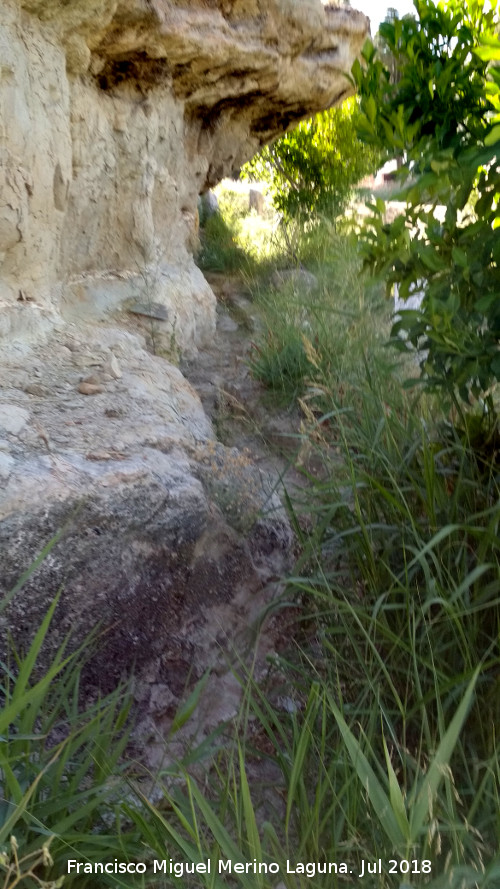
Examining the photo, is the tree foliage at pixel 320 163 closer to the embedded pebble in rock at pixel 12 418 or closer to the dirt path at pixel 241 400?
the dirt path at pixel 241 400

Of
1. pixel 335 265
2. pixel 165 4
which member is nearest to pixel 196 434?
pixel 165 4

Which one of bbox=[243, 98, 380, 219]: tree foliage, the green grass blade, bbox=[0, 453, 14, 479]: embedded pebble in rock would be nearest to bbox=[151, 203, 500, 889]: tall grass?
the green grass blade

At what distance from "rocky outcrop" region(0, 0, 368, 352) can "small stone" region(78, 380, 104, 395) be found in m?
0.34

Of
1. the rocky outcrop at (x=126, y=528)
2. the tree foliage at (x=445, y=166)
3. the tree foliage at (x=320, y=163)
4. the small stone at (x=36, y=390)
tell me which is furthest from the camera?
the tree foliage at (x=320, y=163)

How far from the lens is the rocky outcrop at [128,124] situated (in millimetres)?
2631

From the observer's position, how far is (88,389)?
2482 millimetres

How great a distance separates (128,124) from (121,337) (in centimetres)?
119

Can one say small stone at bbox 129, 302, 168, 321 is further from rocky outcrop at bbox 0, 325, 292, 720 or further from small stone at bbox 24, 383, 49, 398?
small stone at bbox 24, 383, 49, 398

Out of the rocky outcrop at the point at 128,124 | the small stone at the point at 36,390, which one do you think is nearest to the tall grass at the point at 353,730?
the small stone at the point at 36,390

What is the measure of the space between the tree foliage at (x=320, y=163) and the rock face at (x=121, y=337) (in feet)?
7.82

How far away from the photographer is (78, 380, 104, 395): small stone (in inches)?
97.7

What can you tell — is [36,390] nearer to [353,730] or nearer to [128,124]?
[353,730]

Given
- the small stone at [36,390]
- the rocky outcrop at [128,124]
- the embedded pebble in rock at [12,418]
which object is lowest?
the embedded pebble in rock at [12,418]

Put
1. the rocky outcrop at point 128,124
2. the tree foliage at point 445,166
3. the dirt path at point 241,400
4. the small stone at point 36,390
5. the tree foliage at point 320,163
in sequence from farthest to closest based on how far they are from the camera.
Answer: the tree foliage at point 320,163 < the dirt path at point 241,400 < the rocky outcrop at point 128,124 < the small stone at point 36,390 < the tree foliage at point 445,166
